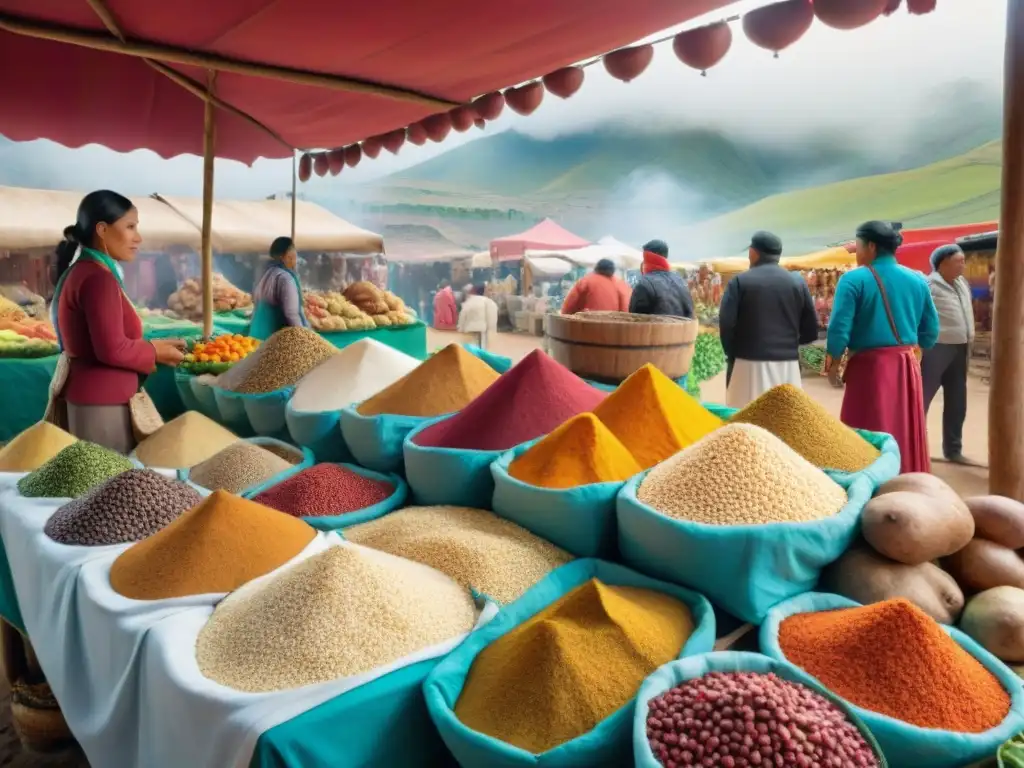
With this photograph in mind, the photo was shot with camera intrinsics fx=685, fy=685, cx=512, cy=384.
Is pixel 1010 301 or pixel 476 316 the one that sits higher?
pixel 476 316

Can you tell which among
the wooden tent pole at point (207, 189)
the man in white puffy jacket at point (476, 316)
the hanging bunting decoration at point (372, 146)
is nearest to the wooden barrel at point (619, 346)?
the wooden tent pole at point (207, 189)

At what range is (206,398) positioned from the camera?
6.97 ft

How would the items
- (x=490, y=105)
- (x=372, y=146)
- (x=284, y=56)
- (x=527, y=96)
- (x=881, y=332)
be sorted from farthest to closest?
1. (x=372, y=146)
2. (x=490, y=105)
3. (x=527, y=96)
4. (x=881, y=332)
5. (x=284, y=56)

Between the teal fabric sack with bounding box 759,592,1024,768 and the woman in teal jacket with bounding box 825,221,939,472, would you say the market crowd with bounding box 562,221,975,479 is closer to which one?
the woman in teal jacket with bounding box 825,221,939,472

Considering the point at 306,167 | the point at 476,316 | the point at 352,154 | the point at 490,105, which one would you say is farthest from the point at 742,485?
the point at 476,316

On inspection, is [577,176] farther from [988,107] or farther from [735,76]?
[988,107]

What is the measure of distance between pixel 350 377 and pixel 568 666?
1101mm

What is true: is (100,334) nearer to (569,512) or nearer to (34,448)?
(34,448)

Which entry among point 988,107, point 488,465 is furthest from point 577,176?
point 488,465

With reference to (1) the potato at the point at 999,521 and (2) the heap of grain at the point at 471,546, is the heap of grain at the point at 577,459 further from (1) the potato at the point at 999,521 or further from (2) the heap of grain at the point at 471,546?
(1) the potato at the point at 999,521

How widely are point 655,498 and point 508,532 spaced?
0.24 metres

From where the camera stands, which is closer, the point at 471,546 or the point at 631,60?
the point at 471,546

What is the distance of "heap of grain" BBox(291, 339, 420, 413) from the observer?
63.2 inches

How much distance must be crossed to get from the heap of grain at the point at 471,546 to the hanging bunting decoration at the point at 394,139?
8.70 ft
